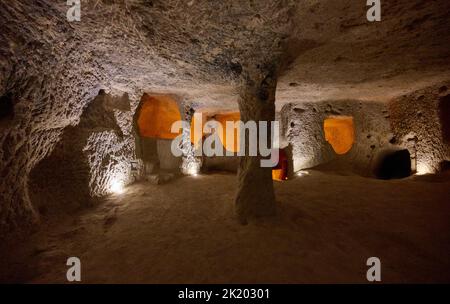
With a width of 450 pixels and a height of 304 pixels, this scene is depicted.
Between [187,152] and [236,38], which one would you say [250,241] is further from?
[187,152]

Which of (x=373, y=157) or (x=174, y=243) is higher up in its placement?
(x=373, y=157)

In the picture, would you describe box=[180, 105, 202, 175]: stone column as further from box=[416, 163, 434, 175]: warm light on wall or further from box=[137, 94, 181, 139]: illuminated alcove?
box=[416, 163, 434, 175]: warm light on wall

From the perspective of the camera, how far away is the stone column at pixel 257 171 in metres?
3.74

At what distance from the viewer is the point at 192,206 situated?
14.6 feet

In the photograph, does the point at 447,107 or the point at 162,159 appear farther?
the point at 162,159

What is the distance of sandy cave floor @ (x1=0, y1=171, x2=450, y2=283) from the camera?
2.47 metres

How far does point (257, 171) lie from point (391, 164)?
665cm

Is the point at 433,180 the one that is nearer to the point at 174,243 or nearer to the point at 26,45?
the point at 174,243

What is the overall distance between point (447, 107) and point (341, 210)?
501cm

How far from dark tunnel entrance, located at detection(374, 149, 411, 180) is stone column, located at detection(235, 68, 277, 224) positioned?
6.07m

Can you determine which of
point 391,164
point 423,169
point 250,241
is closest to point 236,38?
point 250,241

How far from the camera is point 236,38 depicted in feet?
10.8
